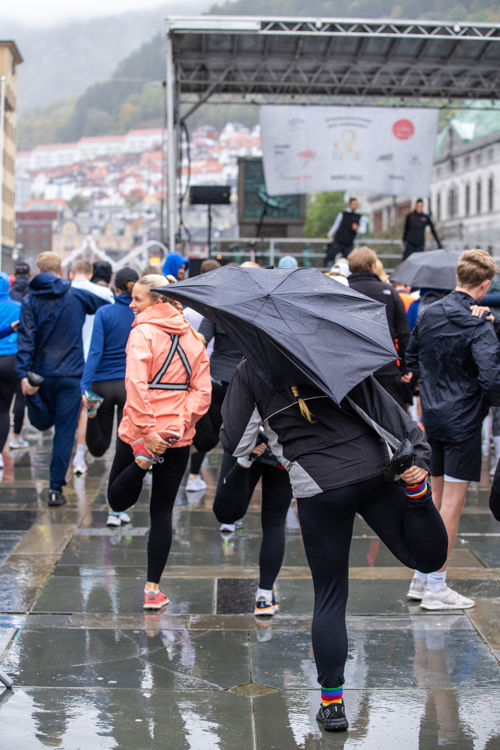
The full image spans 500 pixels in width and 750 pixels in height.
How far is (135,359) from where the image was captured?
4.84 m

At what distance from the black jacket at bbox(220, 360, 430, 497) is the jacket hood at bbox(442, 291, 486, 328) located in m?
1.38

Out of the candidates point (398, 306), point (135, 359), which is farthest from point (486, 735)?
point (398, 306)

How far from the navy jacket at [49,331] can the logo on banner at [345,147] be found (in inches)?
454

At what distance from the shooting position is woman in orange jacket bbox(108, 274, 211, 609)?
191 inches

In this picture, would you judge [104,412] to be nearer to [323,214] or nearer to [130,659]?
[130,659]

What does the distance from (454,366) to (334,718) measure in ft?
6.62

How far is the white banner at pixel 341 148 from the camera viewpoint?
17828mm

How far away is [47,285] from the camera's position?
23.5 ft

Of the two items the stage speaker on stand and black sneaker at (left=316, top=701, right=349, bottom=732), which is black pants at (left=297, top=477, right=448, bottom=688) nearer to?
black sneaker at (left=316, top=701, right=349, bottom=732)

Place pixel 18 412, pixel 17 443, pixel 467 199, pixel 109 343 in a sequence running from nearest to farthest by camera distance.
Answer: pixel 109 343
pixel 18 412
pixel 17 443
pixel 467 199

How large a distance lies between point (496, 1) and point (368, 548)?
13.3 meters

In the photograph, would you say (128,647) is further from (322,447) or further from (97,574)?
(322,447)

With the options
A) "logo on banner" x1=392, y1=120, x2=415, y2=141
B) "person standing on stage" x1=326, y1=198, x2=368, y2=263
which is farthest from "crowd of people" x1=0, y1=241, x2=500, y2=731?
"logo on banner" x1=392, y1=120, x2=415, y2=141

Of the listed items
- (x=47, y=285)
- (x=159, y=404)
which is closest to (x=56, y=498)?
(x=47, y=285)
